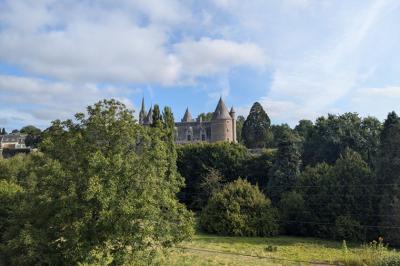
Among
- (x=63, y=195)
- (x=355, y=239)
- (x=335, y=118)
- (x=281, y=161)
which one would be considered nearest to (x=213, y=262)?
(x=63, y=195)

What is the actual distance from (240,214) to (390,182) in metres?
12.4

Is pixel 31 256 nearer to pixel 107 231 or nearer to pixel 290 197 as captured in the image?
pixel 107 231

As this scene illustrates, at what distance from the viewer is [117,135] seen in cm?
1511

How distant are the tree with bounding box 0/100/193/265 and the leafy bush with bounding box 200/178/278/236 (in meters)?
19.9

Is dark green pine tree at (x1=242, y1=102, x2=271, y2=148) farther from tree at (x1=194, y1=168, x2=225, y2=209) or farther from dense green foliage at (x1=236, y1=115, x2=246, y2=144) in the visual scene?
tree at (x1=194, y1=168, x2=225, y2=209)

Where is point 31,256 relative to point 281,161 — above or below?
below

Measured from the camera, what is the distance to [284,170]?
42.2 metres

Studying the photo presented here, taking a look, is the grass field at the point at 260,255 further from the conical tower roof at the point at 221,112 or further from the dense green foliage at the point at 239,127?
the dense green foliage at the point at 239,127

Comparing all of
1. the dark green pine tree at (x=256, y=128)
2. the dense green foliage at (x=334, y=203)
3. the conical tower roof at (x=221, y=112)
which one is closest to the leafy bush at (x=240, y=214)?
the dense green foliage at (x=334, y=203)

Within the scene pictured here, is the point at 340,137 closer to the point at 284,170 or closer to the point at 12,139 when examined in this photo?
the point at 284,170

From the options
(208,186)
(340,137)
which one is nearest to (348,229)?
(340,137)

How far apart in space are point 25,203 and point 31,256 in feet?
9.33

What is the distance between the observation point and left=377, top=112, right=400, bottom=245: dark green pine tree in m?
30.1

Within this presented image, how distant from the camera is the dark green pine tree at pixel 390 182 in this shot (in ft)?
98.8
